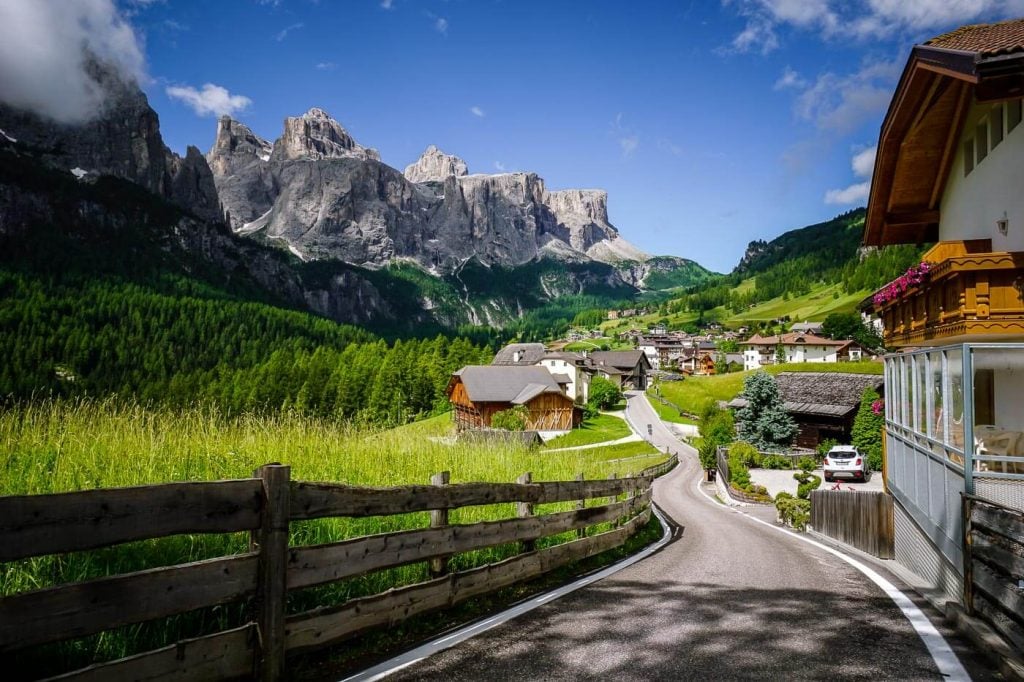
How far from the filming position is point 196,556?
4.78 meters

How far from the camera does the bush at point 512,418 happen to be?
6800 centimetres

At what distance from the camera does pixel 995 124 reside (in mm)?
9898

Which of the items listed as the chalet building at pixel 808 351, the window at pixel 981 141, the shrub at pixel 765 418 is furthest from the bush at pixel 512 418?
the chalet building at pixel 808 351

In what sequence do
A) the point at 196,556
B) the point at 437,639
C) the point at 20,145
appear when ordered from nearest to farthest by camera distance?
the point at 196,556, the point at 437,639, the point at 20,145

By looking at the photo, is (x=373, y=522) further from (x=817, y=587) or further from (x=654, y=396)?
(x=654, y=396)

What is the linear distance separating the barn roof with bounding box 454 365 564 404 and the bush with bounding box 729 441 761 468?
32.5 meters

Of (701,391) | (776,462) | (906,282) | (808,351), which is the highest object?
(808,351)

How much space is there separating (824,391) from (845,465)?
69.3 ft

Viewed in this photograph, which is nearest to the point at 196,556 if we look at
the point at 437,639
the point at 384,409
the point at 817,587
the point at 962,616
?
the point at 437,639

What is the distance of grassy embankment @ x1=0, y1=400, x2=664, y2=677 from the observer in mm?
4059

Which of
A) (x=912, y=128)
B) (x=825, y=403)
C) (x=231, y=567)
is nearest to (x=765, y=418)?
(x=825, y=403)

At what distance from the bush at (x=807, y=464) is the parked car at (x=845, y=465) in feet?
21.5

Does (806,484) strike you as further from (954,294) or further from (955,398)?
(955,398)

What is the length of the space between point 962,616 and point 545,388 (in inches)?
2755
